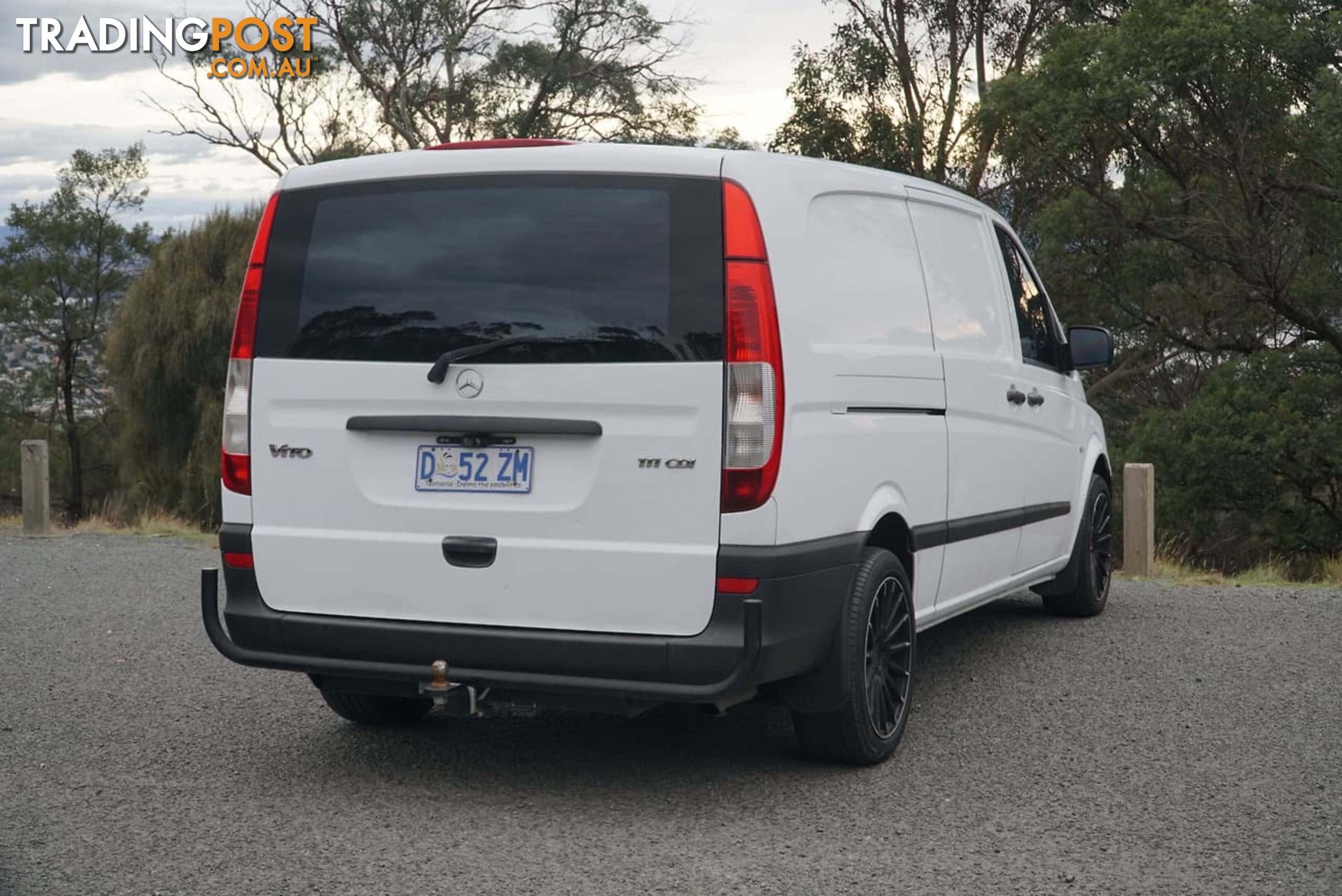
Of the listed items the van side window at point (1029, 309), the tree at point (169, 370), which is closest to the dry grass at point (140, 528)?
the van side window at point (1029, 309)

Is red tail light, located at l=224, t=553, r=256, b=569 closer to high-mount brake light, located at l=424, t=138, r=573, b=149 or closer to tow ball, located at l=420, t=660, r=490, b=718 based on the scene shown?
tow ball, located at l=420, t=660, r=490, b=718

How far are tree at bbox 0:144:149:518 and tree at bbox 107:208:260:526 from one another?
1629cm

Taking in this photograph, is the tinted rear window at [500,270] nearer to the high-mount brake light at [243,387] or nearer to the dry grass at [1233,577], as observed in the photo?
the high-mount brake light at [243,387]

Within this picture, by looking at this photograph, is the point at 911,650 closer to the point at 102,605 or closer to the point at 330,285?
the point at 330,285

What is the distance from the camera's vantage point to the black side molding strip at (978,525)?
562 centimetres

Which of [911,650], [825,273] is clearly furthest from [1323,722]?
[825,273]

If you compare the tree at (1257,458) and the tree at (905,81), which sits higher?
the tree at (905,81)

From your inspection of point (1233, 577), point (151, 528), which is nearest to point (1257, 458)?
point (1233, 577)

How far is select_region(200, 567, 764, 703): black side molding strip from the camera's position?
4426mm

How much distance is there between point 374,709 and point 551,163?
2.27 meters

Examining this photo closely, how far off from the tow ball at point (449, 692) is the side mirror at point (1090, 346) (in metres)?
4.04

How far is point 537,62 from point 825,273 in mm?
30161

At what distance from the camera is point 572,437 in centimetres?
459

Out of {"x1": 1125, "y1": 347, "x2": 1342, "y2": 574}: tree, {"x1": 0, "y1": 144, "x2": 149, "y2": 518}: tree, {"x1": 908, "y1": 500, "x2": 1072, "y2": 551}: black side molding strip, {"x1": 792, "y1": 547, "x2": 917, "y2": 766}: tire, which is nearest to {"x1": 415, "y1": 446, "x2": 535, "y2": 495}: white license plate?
{"x1": 792, "y1": 547, "x2": 917, "y2": 766}: tire
